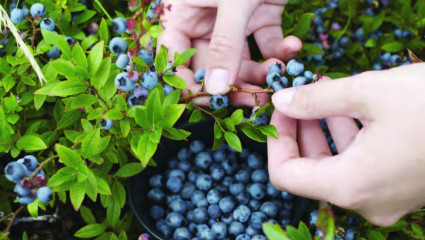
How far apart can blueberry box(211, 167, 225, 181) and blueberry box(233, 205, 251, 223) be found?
148 mm

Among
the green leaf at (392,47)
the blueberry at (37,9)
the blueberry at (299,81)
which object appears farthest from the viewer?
the green leaf at (392,47)

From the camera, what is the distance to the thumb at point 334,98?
95cm

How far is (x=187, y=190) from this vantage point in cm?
150

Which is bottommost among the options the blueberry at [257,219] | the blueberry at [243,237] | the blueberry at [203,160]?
the blueberry at [243,237]

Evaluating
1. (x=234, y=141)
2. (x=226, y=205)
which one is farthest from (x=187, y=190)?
(x=234, y=141)

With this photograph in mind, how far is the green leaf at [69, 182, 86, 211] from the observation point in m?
1.02

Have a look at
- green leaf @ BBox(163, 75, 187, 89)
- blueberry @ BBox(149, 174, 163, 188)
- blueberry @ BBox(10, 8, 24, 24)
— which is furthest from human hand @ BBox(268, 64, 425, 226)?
blueberry @ BBox(10, 8, 24, 24)

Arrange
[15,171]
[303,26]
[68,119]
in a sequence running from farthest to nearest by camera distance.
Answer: [303,26]
[68,119]
[15,171]

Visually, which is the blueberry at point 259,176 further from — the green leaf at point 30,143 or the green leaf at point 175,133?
the green leaf at point 30,143

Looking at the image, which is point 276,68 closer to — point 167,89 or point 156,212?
point 167,89

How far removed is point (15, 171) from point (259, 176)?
0.81 metres

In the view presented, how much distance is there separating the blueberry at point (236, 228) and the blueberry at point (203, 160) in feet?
0.79

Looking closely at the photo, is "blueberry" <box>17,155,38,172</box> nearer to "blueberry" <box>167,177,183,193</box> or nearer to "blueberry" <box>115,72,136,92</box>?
"blueberry" <box>115,72,136,92</box>

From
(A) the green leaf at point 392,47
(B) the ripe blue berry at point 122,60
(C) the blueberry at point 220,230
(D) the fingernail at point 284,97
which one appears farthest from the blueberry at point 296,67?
(A) the green leaf at point 392,47
